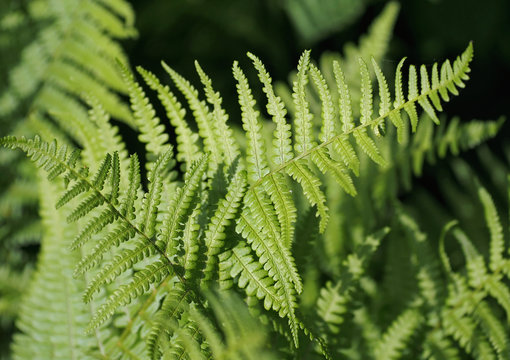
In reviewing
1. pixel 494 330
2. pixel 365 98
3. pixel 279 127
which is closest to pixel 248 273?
pixel 279 127

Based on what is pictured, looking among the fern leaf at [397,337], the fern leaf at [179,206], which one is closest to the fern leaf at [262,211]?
the fern leaf at [179,206]

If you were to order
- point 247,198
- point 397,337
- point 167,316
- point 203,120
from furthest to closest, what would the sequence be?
point 397,337, point 203,120, point 247,198, point 167,316

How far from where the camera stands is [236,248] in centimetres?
92

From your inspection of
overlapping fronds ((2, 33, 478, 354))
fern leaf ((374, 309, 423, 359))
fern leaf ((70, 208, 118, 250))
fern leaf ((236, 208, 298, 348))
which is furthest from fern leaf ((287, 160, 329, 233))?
A: fern leaf ((374, 309, 423, 359))

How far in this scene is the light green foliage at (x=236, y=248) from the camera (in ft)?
2.76

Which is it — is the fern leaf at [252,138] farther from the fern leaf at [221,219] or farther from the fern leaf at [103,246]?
the fern leaf at [103,246]

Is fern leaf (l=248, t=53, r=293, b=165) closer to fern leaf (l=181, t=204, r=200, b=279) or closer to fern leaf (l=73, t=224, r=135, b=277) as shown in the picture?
fern leaf (l=181, t=204, r=200, b=279)

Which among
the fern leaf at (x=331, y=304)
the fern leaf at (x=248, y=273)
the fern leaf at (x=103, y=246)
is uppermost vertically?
the fern leaf at (x=103, y=246)

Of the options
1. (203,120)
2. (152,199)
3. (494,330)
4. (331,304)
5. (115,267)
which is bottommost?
(494,330)

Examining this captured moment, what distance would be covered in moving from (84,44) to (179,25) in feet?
2.61

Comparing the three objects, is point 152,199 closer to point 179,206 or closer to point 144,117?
point 179,206

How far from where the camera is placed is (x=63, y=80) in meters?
1.83

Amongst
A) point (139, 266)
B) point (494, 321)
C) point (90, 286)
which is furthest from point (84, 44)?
point (494, 321)

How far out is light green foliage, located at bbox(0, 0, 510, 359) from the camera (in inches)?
33.1
